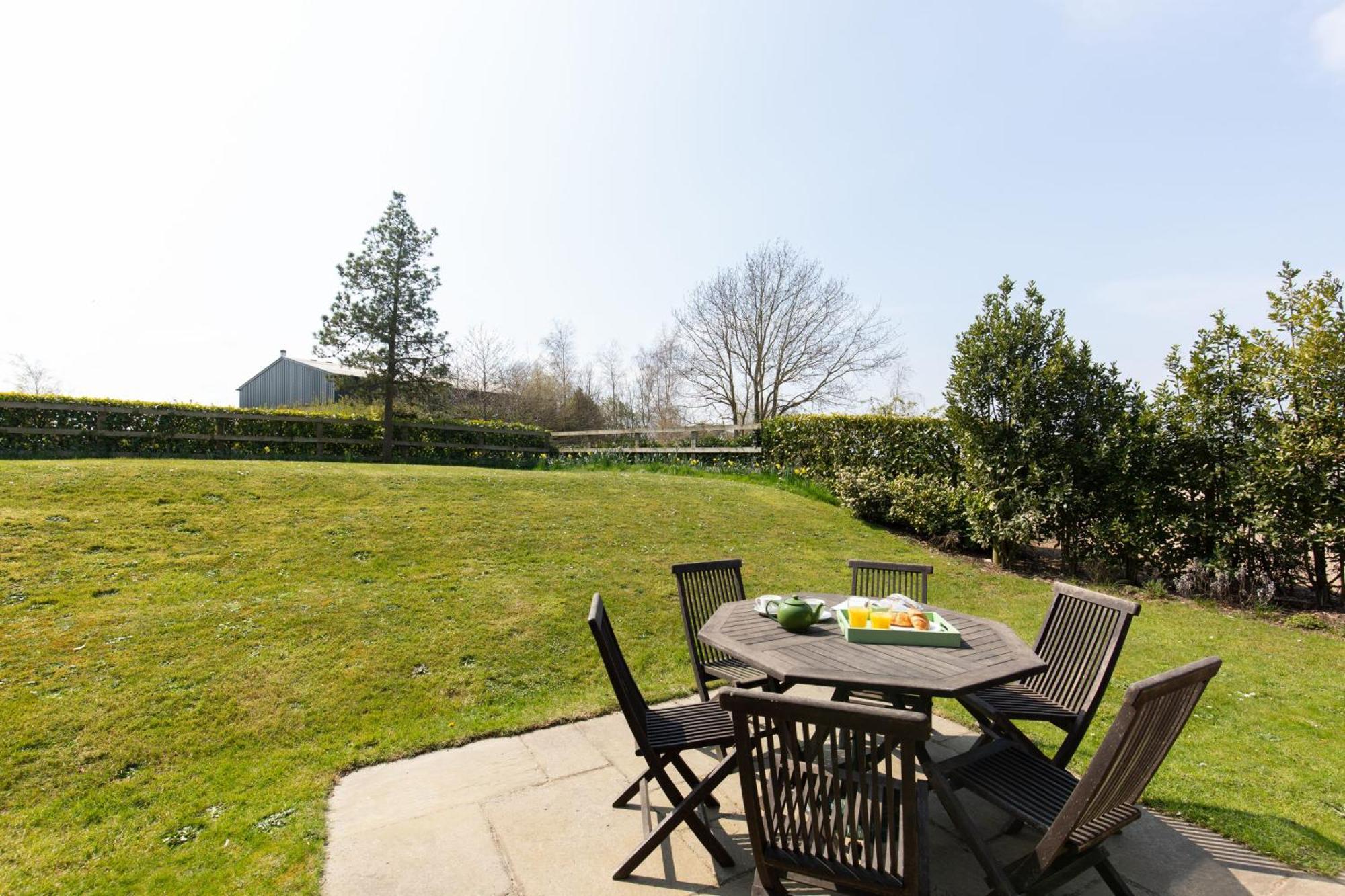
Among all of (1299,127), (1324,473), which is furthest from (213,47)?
(1324,473)

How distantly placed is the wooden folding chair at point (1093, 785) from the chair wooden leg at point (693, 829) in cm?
87

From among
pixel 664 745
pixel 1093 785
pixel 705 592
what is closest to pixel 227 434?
pixel 705 592

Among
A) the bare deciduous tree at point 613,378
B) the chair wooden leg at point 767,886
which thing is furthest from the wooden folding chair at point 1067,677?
the bare deciduous tree at point 613,378

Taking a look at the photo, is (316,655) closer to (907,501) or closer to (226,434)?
(907,501)

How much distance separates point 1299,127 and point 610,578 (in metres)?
8.47

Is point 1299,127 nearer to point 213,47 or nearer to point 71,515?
point 213,47

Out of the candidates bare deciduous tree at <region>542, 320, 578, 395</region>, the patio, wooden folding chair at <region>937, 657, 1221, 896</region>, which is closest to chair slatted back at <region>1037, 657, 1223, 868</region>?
wooden folding chair at <region>937, 657, 1221, 896</region>

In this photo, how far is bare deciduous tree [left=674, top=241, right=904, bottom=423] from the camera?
24.9 meters

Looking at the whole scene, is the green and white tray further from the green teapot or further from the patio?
the patio

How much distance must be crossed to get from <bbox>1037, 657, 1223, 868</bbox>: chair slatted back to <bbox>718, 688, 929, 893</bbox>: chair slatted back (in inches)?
16.1

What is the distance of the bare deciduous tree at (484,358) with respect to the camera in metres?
26.0

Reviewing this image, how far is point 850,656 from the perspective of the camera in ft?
8.15

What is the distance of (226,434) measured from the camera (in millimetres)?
11883

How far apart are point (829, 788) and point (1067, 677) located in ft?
6.66
